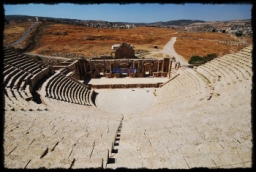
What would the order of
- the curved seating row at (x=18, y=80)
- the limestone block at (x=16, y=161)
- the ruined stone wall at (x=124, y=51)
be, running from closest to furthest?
the limestone block at (x=16, y=161), the curved seating row at (x=18, y=80), the ruined stone wall at (x=124, y=51)

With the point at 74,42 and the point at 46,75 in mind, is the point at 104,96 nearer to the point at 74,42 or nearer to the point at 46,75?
the point at 46,75

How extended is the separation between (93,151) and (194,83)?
1608cm

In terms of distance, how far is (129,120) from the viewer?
1328 centimetres

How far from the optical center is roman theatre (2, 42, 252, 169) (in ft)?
17.3

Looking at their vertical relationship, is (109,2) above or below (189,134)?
above

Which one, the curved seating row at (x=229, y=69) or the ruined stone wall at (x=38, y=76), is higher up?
the curved seating row at (x=229, y=69)

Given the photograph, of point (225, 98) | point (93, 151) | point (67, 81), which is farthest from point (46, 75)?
point (225, 98)

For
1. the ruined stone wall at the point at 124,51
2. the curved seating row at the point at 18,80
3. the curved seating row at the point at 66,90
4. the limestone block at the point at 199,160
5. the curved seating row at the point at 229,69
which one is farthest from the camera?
the ruined stone wall at the point at 124,51

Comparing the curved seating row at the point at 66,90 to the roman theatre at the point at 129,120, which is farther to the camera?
the curved seating row at the point at 66,90

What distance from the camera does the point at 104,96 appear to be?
22.0m

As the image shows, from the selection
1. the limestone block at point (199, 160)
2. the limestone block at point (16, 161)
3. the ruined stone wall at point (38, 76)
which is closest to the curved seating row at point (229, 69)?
the limestone block at point (199, 160)

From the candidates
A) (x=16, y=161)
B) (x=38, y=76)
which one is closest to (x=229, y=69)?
(x=16, y=161)

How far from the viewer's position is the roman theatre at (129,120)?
527cm

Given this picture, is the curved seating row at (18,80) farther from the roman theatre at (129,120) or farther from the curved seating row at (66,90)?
the curved seating row at (66,90)
